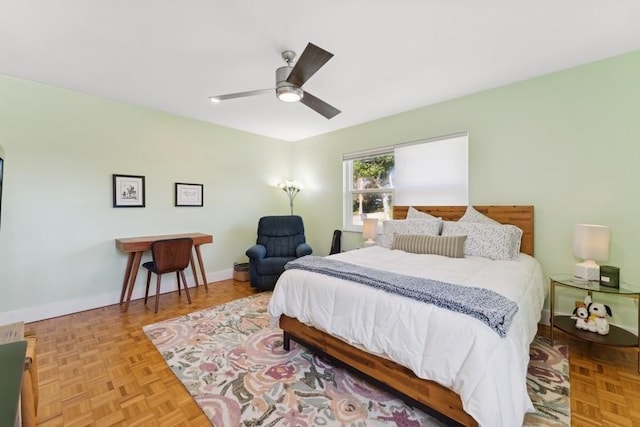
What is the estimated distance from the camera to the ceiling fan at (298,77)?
5.63 feet

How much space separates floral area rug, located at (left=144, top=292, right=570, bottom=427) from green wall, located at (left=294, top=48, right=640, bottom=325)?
3.52 ft

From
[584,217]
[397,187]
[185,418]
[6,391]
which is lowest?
[185,418]

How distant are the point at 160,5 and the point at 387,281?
2248 millimetres

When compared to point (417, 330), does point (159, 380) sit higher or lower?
lower

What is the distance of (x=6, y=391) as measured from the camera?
0.68 m

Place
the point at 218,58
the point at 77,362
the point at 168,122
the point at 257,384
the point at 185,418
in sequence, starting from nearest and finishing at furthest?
the point at 185,418 → the point at 257,384 → the point at 77,362 → the point at 218,58 → the point at 168,122

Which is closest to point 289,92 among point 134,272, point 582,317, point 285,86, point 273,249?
point 285,86

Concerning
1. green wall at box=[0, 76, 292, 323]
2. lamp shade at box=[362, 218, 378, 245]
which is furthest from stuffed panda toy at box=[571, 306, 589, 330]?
green wall at box=[0, 76, 292, 323]

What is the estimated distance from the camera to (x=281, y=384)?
71.6 inches

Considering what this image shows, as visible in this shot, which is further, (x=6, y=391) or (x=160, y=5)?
(x=160, y=5)

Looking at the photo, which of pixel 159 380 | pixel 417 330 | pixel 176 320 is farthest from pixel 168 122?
pixel 417 330

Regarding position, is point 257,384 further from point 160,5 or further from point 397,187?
point 397,187

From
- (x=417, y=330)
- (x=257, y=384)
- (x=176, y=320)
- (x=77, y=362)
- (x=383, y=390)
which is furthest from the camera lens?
(x=176, y=320)

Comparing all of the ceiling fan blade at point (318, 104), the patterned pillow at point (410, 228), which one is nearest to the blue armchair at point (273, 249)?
the patterned pillow at point (410, 228)
